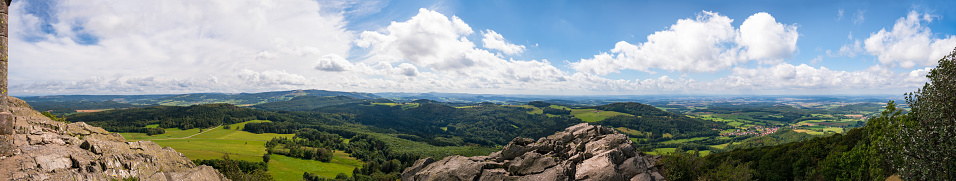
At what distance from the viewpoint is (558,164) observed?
30766 millimetres

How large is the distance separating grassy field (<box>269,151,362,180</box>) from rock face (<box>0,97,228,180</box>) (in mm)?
74585

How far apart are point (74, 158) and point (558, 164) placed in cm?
3532

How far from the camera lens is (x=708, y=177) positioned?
38.6 meters

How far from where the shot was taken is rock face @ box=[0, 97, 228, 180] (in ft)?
52.4

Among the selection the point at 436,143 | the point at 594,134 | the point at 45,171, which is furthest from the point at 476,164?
the point at 436,143

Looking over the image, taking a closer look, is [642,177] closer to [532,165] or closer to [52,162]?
[532,165]

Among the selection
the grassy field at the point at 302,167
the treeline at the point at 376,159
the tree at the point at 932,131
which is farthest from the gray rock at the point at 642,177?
the grassy field at the point at 302,167

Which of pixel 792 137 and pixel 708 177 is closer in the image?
pixel 708 177

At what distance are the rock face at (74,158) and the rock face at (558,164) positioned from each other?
2203 cm

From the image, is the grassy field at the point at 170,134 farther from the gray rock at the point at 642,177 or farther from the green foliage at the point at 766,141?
the green foliage at the point at 766,141

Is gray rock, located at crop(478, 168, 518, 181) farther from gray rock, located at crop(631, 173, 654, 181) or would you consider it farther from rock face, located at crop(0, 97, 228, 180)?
rock face, located at crop(0, 97, 228, 180)

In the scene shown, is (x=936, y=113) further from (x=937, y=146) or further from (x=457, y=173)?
(x=457, y=173)

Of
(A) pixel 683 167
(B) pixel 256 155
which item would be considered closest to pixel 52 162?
(A) pixel 683 167

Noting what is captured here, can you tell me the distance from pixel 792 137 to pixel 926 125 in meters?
186
